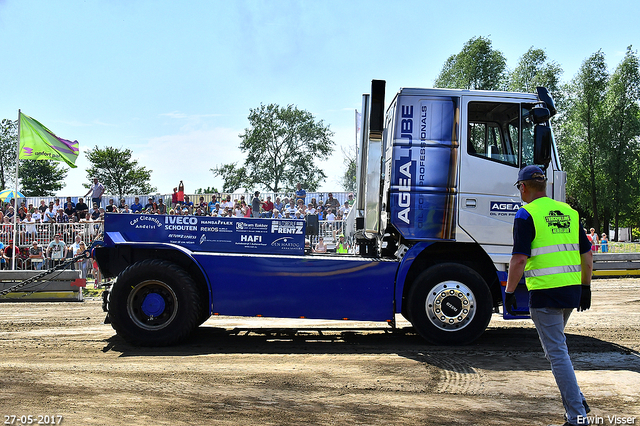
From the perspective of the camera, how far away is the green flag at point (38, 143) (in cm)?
1653

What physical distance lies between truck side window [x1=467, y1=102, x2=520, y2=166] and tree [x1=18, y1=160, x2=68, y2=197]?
65.0 meters

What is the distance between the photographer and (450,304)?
22.3 feet

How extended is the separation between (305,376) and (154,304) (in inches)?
98.2

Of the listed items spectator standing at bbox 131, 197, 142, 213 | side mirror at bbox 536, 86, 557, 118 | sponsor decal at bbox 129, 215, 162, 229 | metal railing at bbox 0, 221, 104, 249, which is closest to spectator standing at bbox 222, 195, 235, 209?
spectator standing at bbox 131, 197, 142, 213

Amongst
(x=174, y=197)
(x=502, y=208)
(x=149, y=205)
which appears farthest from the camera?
(x=174, y=197)

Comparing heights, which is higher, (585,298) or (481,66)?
(481,66)

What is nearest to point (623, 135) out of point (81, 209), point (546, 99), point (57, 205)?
point (81, 209)

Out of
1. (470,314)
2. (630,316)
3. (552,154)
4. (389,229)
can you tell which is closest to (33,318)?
(389,229)

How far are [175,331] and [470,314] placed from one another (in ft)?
12.6

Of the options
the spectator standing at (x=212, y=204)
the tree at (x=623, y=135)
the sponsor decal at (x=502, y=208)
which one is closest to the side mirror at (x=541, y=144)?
the sponsor decal at (x=502, y=208)

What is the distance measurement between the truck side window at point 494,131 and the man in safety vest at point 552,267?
2.74 m

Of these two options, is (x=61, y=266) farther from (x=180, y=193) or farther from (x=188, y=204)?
(x=180, y=193)

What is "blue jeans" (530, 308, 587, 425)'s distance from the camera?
3932mm

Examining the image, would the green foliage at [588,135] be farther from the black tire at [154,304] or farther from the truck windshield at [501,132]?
the black tire at [154,304]
